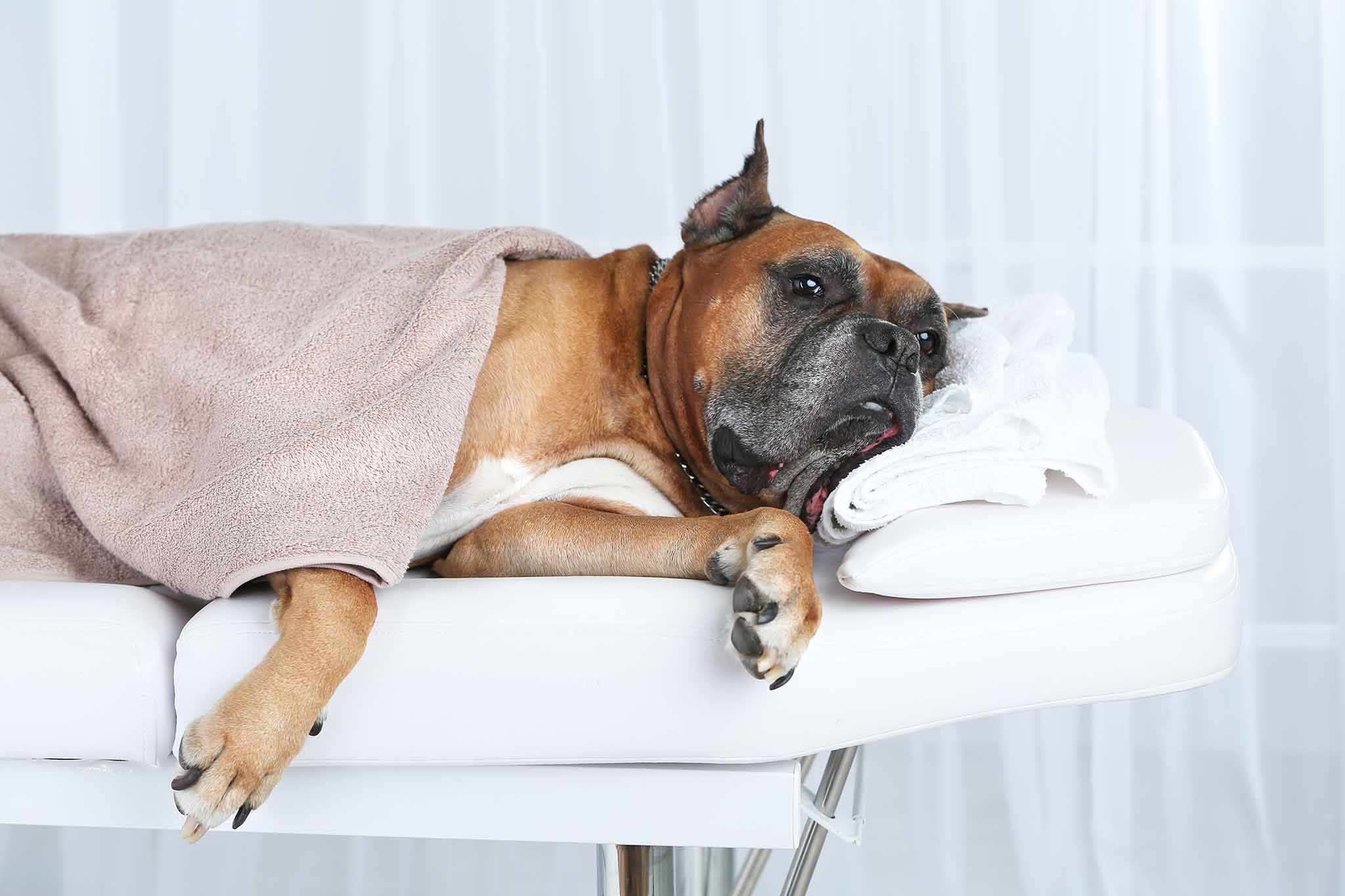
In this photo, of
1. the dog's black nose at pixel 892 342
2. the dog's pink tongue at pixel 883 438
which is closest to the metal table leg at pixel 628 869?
the dog's pink tongue at pixel 883 438

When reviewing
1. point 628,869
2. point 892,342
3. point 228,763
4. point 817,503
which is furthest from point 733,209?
point 228,763

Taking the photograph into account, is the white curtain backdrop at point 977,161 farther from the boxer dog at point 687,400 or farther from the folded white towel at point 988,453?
the folded white towel at point 988,453

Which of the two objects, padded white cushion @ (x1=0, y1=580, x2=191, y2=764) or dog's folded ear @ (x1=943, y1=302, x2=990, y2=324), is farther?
dog's folded ear @ (x1=943, y1=302, x2=990, y2=324)

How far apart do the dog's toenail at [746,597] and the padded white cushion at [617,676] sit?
6 cm

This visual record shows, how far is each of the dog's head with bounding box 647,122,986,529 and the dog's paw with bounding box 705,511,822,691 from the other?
0.34 meters

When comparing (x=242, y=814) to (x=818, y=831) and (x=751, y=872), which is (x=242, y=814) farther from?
(x=751, y=872)

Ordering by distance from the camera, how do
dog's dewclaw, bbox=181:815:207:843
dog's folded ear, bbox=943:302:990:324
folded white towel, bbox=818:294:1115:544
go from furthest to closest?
dog's folded ear, bbox=943:302:990:324 < folded white towel, bbox=818:294:1115:544 < dog's dewclaw, bbox=181:815:207:843

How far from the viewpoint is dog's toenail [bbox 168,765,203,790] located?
1.39m

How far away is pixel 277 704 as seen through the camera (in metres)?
1.48

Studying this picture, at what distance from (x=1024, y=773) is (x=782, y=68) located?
1.93 metres

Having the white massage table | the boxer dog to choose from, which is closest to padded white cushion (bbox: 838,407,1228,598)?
the white massage table

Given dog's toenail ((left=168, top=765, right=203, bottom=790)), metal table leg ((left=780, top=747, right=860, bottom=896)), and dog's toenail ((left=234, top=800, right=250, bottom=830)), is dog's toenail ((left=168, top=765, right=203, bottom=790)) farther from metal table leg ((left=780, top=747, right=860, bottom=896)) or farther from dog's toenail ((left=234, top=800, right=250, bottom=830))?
metal table leg ((left=780, top=747, right=860, bottom=896))

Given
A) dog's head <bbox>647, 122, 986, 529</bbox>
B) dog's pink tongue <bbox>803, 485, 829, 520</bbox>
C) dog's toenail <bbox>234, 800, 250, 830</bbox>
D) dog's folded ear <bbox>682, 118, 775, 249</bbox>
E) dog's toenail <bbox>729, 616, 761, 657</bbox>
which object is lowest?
dog's toenail <bbox>234, 800, 250, 830</bbox>

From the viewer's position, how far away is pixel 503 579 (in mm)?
1751
